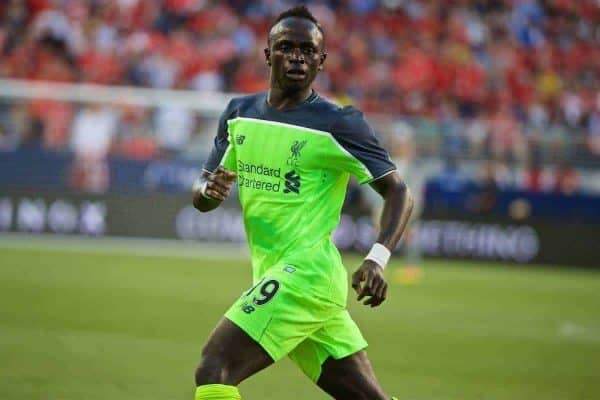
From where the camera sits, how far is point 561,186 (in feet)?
75.2

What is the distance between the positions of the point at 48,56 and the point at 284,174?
18072 mm

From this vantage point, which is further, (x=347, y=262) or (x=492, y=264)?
(x=492, y=264)

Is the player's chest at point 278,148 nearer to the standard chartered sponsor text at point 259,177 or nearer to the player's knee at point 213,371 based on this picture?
the standard chartered sponsor text at point 259,177

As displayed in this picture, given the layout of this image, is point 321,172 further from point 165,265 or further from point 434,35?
point 434,35

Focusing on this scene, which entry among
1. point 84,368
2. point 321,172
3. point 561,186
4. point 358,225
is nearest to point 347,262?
point 358,225

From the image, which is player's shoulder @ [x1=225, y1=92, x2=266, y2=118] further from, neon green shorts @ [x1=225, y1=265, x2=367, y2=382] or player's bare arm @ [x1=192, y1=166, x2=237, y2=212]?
neon green shorts @ [x1=225, y1=265, x2=367, y2=382]

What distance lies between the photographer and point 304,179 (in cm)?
573

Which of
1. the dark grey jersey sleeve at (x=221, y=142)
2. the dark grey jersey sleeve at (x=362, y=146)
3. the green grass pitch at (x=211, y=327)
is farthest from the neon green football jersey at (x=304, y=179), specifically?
the green grass pitch at (x=211, y=327)

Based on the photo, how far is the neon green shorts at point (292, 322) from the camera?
543 cm

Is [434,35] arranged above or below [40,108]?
above

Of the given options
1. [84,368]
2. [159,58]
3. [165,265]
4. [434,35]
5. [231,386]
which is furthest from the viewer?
[434,35]

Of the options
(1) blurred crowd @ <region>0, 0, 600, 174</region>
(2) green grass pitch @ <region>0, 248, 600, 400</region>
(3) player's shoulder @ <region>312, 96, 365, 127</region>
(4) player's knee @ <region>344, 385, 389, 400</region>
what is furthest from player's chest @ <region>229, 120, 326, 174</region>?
(1) blurred crowd @ <region>0, 0, 600, 174</region>

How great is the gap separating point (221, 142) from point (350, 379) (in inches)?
54.3

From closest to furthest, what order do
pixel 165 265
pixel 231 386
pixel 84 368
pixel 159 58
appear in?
pixel 231 386
pixel 84 368
pixel 165 265
pixel 159 58
